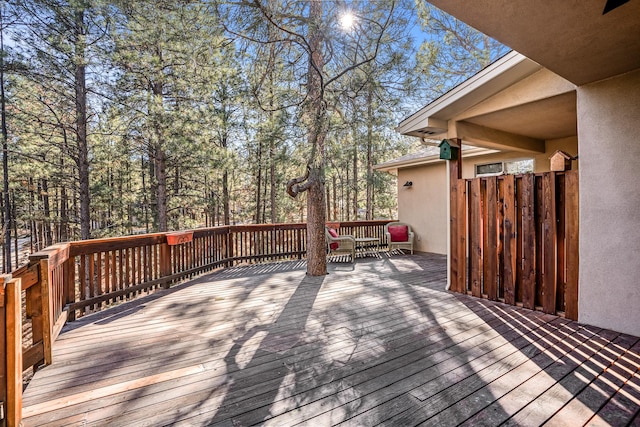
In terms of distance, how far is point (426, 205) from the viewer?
28.6 feet

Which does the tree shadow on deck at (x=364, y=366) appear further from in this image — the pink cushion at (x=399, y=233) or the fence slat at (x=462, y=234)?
the pink cushion at (x=399, y=233)

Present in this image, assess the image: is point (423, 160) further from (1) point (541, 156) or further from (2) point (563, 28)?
(2) point (563, 28)

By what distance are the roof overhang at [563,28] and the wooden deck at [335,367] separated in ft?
8.53

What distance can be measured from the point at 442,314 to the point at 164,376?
301cm

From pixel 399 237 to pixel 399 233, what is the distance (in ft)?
0.38

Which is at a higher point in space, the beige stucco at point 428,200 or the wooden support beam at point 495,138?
the wooden support beam at point 495,138

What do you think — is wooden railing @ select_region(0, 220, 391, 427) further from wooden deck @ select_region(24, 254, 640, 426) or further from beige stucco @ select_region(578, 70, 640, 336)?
beige stucco @ select_region(578, 70, 640, 336)

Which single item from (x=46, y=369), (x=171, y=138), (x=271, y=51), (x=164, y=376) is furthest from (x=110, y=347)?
(x=171, y=138)

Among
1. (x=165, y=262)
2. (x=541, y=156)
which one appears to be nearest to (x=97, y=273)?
(x=165, y=262)

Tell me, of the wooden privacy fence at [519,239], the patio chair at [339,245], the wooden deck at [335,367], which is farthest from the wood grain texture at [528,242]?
the patio chair at [339,245]

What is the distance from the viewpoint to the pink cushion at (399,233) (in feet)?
28.8

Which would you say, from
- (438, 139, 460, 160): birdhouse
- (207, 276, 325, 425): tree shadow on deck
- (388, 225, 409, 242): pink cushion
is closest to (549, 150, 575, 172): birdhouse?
(438, 139, 460, 160): birdhouse

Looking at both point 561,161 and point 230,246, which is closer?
point 561,161

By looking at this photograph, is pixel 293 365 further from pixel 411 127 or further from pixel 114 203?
pixel 114 203
